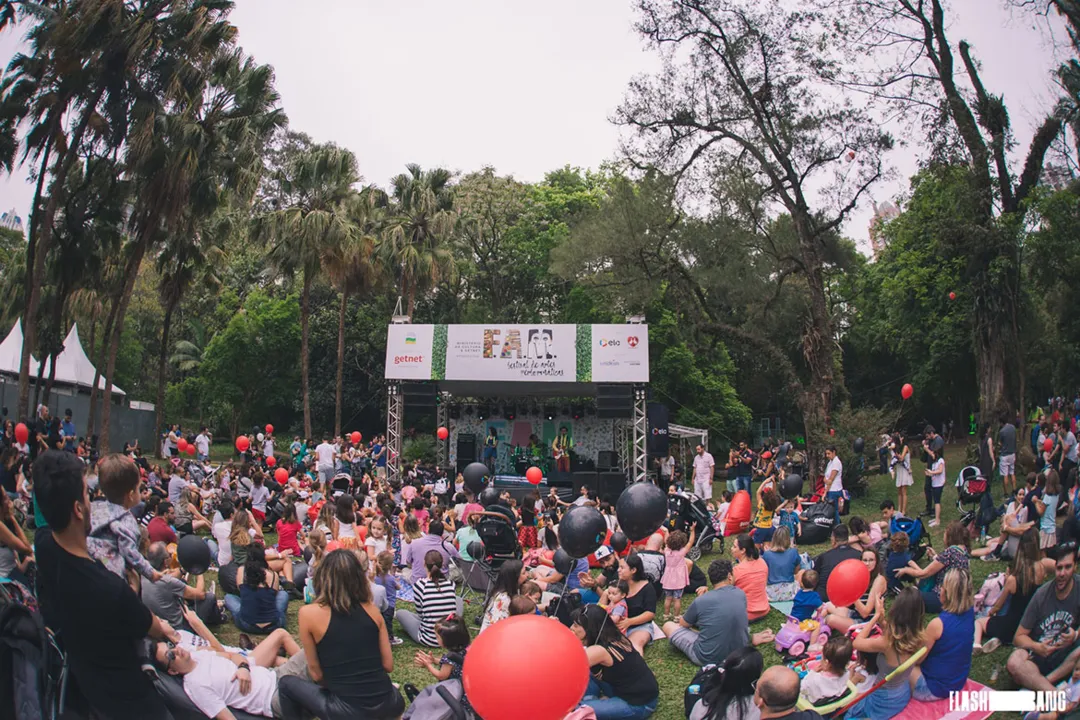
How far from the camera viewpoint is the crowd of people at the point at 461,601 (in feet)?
11.5

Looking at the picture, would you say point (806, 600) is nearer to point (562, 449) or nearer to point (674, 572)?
point (674, 572)

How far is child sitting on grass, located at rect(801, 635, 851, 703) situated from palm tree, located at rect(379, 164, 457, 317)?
22.6 metres

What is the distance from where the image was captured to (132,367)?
35.3 m

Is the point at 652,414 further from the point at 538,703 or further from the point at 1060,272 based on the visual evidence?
the point at 538,703

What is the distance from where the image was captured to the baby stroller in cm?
1202

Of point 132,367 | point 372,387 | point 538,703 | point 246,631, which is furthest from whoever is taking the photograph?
point 132,367

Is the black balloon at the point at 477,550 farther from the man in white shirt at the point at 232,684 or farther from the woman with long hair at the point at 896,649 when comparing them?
the woman with long hair at the point at 896,649

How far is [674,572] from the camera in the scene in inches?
356

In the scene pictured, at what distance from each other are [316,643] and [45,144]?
17.1 m

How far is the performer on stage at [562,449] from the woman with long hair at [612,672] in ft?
54.9

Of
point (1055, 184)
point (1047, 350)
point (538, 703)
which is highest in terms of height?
point (1055, 184)

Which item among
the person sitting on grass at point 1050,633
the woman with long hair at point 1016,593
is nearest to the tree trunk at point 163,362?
the woman with long hair at point 1016,593

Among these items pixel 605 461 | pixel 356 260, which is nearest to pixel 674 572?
pixel 605 461

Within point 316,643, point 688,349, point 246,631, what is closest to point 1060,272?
point 688,349
